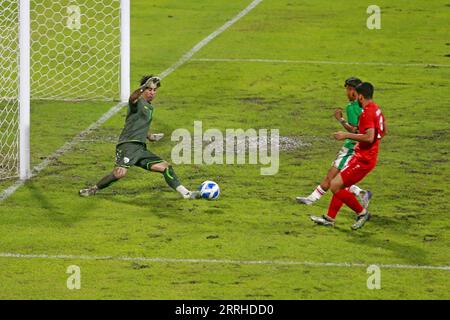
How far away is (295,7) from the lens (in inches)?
1080

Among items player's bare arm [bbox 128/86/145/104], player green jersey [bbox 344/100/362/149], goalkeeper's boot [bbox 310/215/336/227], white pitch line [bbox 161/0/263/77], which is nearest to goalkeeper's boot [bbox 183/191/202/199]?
player's bare arm [bbox 128/86/145/104]

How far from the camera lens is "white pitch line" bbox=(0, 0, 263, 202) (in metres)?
14.4

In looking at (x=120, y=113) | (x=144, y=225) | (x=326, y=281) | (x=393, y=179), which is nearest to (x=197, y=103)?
(x=120, y=113)

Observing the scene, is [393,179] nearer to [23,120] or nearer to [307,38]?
[23,120]

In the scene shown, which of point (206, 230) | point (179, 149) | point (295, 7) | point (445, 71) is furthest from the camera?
point (295, 7)

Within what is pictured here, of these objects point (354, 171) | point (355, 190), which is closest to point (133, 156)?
point (355, 190)

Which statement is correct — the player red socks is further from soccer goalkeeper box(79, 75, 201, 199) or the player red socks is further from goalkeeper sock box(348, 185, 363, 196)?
soccer goalkeeper box(79, 75, 201, 199)

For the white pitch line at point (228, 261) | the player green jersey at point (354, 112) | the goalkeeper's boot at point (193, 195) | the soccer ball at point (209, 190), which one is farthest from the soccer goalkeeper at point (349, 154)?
the white pitch line at point (228, 261)

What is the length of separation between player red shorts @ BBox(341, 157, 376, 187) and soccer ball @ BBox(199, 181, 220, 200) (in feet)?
5.98

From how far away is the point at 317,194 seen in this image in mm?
13438

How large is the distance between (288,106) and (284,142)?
2349mm

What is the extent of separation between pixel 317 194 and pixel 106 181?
2.36m

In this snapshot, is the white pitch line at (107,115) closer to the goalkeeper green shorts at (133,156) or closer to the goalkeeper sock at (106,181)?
the goalkeeper sock at (106,181)

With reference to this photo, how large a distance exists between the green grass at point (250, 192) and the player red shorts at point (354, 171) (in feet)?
1.84
